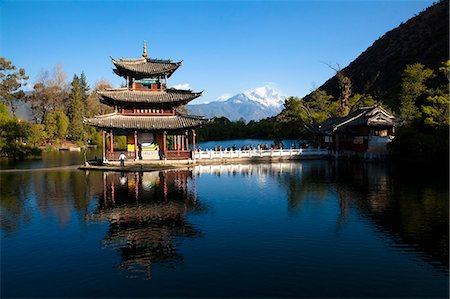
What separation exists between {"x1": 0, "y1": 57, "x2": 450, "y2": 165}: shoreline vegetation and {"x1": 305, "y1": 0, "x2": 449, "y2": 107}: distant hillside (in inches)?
973

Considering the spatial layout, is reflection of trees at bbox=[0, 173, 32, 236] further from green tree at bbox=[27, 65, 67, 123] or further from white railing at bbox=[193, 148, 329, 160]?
green tree at bbox=[27, 65, 67, 123]

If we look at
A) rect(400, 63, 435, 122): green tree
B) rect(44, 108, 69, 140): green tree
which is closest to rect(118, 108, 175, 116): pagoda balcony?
rect(400, 63, 435, 122): green tree

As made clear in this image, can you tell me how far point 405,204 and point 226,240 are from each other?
11051mm

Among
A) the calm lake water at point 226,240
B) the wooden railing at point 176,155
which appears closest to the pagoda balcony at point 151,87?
the wooden railing at point 176,155

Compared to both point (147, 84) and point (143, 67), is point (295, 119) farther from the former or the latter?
point (143, 67)

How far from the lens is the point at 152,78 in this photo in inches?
1679

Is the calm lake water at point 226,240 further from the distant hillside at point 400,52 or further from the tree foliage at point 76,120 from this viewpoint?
the distant hillside at point 400,52

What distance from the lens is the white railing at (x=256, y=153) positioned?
43625 mm

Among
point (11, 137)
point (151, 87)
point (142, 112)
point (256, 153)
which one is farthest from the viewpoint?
point (11, 137)

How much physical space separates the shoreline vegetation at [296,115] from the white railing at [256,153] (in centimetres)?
582

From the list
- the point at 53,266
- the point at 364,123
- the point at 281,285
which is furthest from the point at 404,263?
the point at 364,123

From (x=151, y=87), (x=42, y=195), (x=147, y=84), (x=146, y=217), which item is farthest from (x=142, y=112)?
(x=146, y=217)

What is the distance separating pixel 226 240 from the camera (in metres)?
14.0

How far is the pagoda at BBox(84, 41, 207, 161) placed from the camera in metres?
40.0
